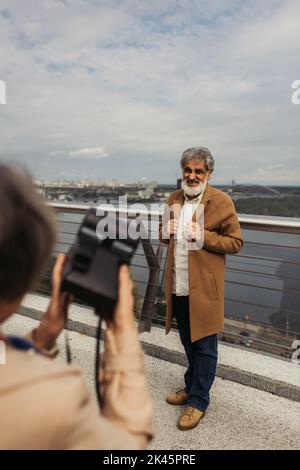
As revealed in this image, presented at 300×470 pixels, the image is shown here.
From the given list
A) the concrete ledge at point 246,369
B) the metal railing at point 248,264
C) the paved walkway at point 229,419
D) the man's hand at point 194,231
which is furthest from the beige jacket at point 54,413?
the concrete ledge at point 246,369

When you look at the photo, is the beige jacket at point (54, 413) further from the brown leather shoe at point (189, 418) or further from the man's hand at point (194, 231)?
the brown leather shoe at point (189, 418)

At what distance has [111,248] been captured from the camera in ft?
2.61

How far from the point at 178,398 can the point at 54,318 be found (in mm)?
1798

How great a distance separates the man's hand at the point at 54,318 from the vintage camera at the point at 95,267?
0.18 feet

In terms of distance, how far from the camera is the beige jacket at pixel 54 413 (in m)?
0.56

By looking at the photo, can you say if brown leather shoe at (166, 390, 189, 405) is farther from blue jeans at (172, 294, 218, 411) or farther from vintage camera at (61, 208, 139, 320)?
vintage camera at (61, 208, 139, 320)

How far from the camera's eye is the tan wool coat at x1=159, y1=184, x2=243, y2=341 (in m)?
2.08

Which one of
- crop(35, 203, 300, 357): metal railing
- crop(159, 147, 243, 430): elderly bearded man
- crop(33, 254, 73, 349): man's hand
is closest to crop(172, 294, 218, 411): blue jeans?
crop(159, 147, 243, 430): elderly bearded man

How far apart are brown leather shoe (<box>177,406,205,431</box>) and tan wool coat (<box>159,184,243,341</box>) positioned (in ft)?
1.42

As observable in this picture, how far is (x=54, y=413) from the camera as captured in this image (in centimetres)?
56

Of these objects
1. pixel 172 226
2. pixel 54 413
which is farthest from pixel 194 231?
pixel 54 413

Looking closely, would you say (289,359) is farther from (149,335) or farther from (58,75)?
(58,75)

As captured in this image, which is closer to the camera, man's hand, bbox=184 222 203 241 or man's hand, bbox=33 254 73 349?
man's hand, bbox=33 254 73 349
